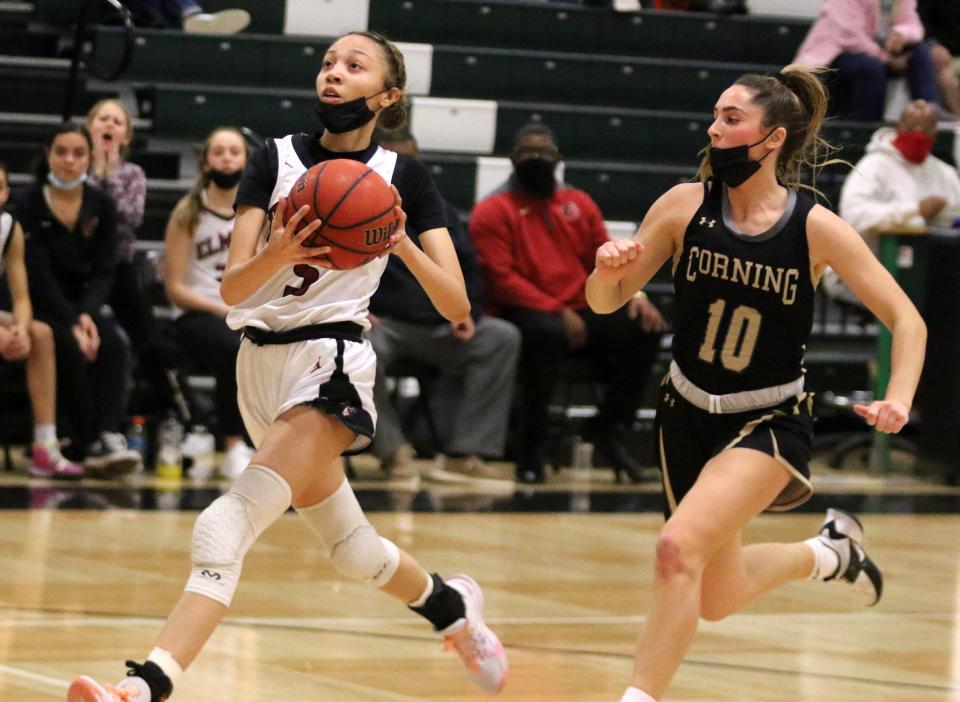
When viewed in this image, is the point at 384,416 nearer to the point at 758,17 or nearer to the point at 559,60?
the point at 559,60

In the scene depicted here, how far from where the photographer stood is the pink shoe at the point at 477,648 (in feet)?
15.1

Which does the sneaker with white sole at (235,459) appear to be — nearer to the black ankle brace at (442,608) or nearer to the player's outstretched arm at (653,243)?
the black ankle brace at (442,608)

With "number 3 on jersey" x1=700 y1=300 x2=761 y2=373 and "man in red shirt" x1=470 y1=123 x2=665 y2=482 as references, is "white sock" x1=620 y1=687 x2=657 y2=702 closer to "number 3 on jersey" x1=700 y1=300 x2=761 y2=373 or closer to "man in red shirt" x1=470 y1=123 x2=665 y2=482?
"number 3 on jersey" x1=700 y1=300 x2=761 y2=373

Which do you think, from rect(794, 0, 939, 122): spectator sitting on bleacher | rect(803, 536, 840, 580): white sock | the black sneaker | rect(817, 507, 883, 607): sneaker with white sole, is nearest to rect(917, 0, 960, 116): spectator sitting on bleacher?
rect(794, 0, 939, 122): spectator sitting on bleacher

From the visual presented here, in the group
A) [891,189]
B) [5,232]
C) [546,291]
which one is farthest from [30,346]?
[891,189]

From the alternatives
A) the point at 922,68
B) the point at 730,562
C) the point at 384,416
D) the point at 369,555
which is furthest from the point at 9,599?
the point at 922,68

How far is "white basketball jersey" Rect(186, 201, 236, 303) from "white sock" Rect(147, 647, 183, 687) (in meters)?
5.16

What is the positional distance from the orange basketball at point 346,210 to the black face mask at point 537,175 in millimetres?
5213

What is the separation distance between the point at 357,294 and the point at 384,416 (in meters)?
4.61

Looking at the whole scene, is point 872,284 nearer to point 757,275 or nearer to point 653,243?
point 757,275

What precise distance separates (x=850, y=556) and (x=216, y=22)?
6.99m

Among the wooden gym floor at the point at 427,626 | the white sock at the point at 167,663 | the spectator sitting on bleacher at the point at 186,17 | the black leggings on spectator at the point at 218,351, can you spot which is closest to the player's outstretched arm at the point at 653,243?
the wooden gym floor at the point at 427,626

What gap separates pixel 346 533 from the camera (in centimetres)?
438

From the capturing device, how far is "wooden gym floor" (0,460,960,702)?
187 inches
